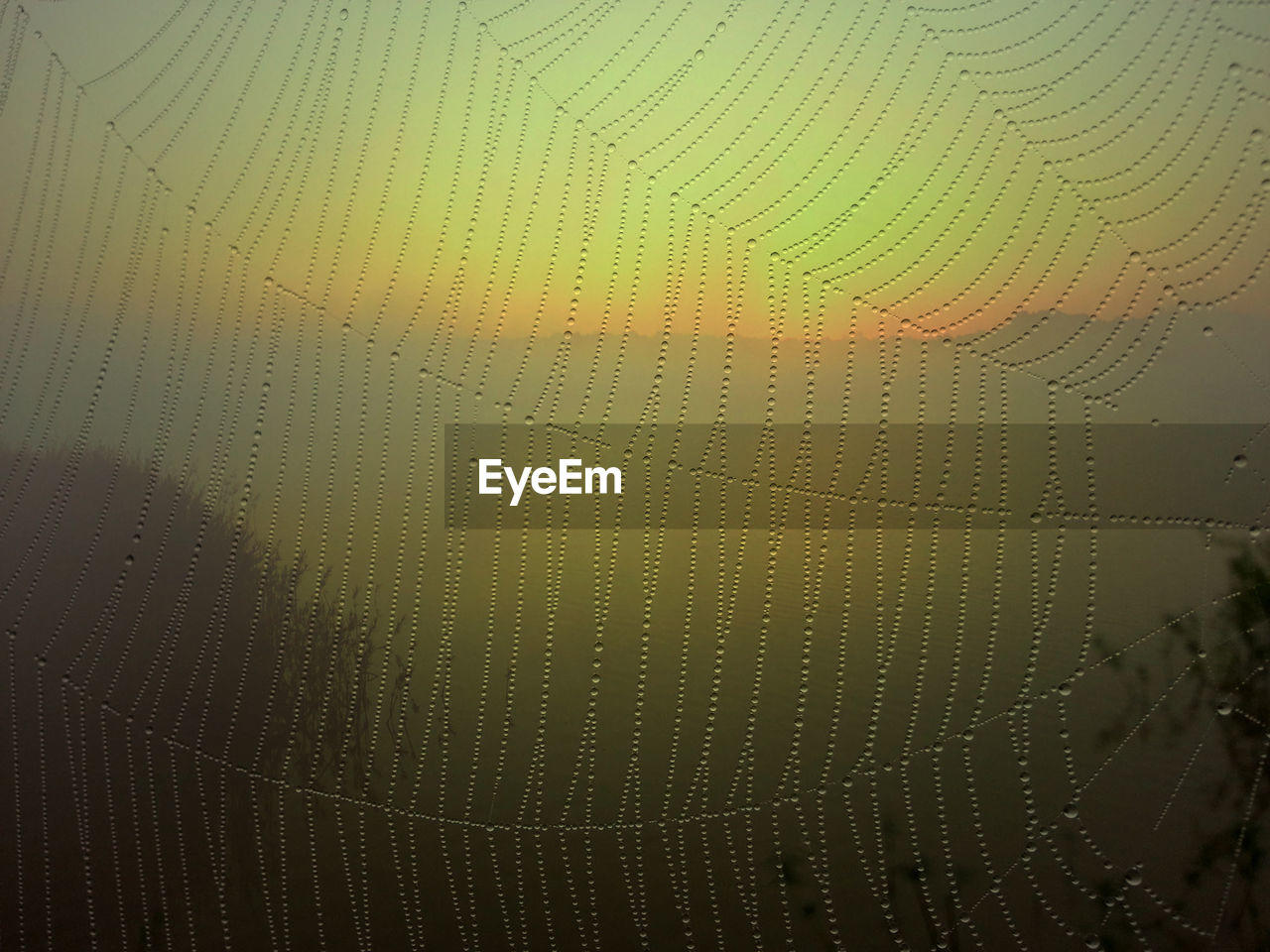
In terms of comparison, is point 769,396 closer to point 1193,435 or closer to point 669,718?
point 669,718

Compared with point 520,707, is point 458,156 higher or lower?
higher

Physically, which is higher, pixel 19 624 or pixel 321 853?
pixel 19 624

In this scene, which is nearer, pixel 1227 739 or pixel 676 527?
pixel 1227 739

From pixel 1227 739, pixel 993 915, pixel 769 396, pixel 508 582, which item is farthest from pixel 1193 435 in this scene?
pixel 508 582

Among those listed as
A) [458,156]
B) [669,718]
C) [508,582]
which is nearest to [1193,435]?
[669,718]

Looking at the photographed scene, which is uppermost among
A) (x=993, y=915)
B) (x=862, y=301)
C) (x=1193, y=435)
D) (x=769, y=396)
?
(x=862, y=301)

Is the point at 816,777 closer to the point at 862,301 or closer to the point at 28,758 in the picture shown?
the point at 862,301

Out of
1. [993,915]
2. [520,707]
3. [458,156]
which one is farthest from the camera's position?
[458,156]

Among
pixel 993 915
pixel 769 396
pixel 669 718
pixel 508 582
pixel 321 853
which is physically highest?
pixel 769 396

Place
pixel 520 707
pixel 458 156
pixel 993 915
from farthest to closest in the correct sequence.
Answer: pixel 458 156 → pixel 520 707 → pixel 993 915
